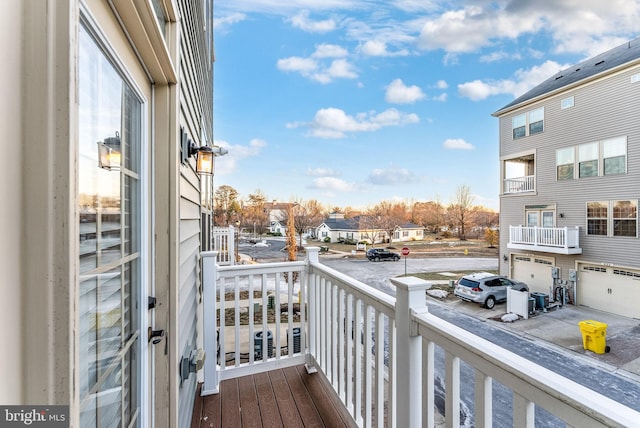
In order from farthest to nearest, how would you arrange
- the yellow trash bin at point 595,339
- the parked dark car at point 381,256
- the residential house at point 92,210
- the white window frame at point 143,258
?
the parked dark car at point 381,256, the yellow trash bin at point 595,339, the white window frame at point 143,258, the residential house at point 92,210

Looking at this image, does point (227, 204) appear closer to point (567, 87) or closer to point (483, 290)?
point (483, 290)

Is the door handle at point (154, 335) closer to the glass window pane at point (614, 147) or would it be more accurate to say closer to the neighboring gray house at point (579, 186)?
the neighboring gray house at point (579, 186)

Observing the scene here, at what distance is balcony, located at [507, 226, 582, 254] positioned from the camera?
827 centimetres

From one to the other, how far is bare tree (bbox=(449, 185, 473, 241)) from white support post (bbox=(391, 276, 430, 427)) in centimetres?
1665

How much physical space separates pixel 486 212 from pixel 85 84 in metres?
17.9

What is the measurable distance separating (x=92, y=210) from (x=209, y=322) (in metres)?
1.79

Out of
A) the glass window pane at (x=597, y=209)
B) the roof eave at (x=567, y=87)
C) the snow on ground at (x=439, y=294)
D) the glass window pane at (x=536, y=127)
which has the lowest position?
the snow on ground at (x=439, y=294)

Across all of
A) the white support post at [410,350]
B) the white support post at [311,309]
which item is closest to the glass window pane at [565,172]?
the white support post at [311,309]

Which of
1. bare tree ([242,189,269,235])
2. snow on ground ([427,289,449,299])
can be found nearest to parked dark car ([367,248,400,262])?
snow on ground ([427,289,449,299])

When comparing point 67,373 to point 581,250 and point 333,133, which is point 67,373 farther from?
point 333,133

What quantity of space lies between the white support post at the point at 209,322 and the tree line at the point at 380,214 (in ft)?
38.1

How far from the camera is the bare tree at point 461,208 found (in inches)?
641

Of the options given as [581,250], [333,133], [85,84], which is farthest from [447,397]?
[333,133]

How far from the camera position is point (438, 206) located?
19.6 meters
